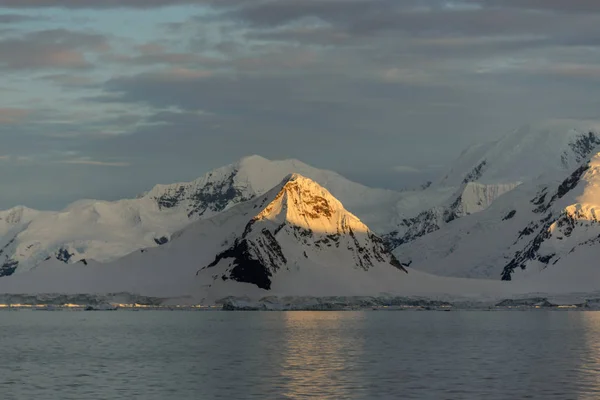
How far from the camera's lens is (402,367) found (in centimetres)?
12250

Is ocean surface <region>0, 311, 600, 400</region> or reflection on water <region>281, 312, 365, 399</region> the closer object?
ocean surface <region>0, 311, 600, 400</region>

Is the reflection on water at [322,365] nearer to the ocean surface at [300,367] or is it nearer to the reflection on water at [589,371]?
the ocean surface at [300,367]

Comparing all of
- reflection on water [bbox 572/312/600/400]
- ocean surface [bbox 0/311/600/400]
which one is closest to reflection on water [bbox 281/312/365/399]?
ocean surface [bbox 0/311/600/400]

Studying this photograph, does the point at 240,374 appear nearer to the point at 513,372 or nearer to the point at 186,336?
the point at 513,372

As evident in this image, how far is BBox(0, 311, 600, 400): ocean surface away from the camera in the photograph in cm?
9838

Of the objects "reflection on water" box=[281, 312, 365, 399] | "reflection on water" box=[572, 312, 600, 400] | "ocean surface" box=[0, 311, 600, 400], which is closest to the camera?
"reflection on water" box=[572, 312, 600, 400]

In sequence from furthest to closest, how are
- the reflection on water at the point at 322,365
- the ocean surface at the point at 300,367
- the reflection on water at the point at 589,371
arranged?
the reflection on water at the point at 322,365, the ocean surface at the point at 300,367, the reflection on water at the point at 589,371

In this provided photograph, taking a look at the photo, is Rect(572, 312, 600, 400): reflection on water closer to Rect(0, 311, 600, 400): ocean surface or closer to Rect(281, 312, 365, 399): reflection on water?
Rect(0, 311, 600, 400): ocean surface

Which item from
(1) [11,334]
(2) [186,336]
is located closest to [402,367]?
(2) [186,336]

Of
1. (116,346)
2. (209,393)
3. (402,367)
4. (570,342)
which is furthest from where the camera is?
(570,342)

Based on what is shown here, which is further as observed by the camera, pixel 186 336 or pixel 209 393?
pixel 186 336

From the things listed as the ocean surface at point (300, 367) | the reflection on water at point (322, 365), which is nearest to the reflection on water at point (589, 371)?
the ocean surface at point (300, 367)

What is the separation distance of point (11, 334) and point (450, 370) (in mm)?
96142

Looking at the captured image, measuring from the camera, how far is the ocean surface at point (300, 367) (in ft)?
323
